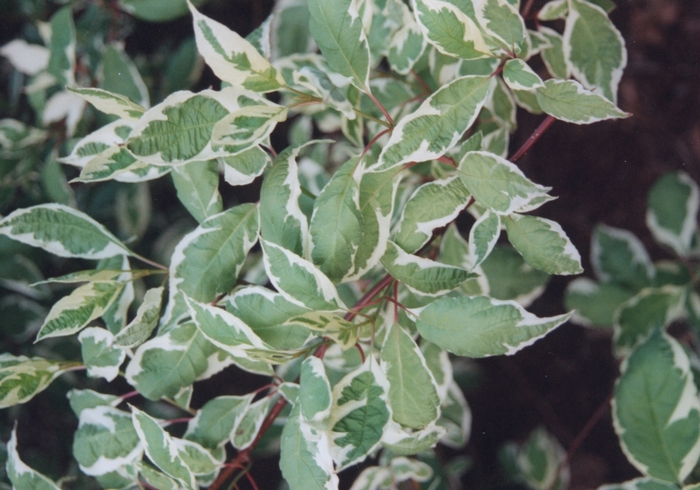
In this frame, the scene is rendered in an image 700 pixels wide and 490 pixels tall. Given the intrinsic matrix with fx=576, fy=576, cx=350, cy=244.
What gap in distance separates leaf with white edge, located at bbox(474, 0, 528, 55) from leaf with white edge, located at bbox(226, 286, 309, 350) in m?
0.38

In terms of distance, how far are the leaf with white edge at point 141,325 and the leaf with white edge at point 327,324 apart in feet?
0.71

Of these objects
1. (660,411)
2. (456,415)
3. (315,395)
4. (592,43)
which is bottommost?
(456,415)

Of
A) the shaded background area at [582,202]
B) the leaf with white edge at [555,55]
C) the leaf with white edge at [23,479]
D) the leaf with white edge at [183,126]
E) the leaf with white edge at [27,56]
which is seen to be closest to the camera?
the leaf with white edge at [183,126]

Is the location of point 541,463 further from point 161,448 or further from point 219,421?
point 161,448

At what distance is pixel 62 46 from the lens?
1.01 m

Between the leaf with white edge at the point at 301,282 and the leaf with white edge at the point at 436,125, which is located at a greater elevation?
the leaf with white edge at the point at 436,125

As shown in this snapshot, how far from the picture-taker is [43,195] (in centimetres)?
116

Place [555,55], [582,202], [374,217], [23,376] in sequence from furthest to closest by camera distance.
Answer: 1. [582,202]
2. [555,55]
3. [23,376]
4. [374,217]

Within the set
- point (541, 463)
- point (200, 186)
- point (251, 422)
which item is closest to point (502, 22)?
point (200, 186)

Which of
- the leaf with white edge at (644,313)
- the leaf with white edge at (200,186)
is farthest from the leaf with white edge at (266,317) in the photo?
the leaf with white edge at (644,313)

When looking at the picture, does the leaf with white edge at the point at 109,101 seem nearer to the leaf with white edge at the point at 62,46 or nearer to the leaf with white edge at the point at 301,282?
the leaf with white edge at the point at 301,282

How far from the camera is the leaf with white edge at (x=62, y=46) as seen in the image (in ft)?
3.33

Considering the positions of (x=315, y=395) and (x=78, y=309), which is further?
(x=78, y=309)

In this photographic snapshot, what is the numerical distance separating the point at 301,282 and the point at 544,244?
282 millimetres
